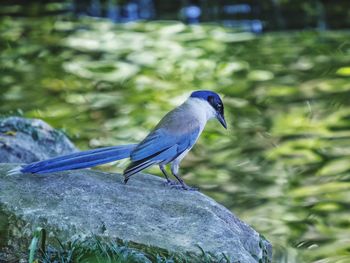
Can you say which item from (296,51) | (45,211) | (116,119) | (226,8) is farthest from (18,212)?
(226,8)

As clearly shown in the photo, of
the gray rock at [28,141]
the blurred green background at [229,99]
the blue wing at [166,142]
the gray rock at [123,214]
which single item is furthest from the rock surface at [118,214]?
the gray rock at [28,141]

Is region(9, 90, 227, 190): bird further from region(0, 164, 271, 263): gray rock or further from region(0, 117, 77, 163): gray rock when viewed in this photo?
region(0, 117, 77, 163): gray rock

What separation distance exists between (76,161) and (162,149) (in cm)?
51

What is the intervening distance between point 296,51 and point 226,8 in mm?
3075

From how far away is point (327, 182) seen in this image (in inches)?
255

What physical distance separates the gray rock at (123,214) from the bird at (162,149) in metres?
0.10

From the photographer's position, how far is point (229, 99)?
866 cm

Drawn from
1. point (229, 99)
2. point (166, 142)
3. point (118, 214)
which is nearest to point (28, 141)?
point (166, 142)

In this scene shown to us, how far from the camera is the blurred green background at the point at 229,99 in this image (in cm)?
612

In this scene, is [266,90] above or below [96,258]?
below

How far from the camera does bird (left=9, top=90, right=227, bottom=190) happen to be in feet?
14.6

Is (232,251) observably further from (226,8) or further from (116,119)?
(226,8)

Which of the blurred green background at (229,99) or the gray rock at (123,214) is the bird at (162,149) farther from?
the blurred green background at (229,99)

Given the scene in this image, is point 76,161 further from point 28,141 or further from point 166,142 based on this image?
point 28,141
